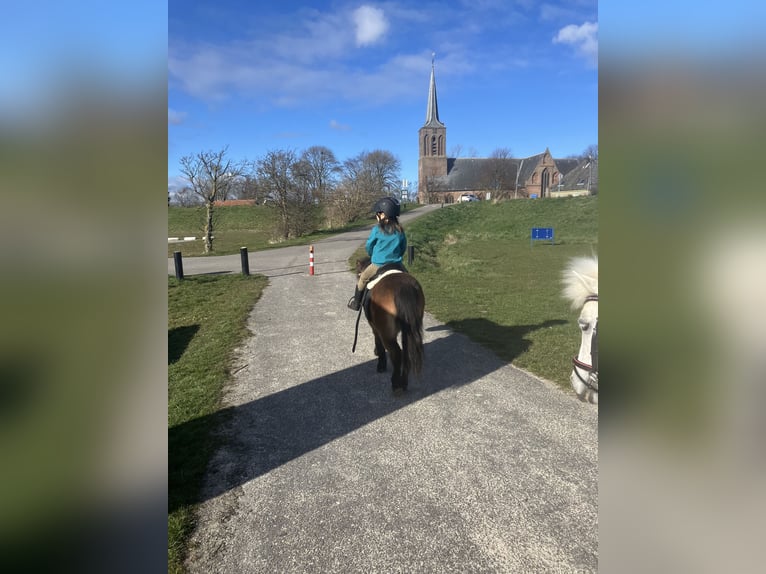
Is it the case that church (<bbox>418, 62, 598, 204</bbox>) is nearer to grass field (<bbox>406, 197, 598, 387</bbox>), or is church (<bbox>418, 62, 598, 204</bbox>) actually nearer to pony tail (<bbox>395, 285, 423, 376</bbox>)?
grass field (<bbox>406, 197, 598, 387</bbox>)

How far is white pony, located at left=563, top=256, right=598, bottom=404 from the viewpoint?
11.8ft

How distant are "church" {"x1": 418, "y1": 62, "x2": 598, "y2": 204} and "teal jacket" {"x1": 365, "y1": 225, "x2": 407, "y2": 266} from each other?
6409cm

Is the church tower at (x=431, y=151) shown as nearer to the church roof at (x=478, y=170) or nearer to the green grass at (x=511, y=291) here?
the church roof at (x=478, y=170)

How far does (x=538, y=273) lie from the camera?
602 inches

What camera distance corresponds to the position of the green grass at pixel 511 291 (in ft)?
20.7

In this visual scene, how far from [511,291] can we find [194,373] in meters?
8.75

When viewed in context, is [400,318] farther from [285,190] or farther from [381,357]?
[285,190]

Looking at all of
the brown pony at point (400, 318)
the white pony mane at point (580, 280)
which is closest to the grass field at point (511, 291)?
the white pony mane at point (580, 280)

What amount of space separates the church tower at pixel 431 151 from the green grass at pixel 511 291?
53.3 m

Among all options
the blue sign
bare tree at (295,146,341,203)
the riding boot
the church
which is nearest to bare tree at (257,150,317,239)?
bare tree at (295,146,341,203)
